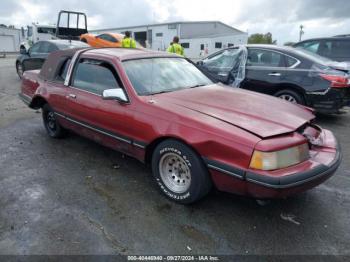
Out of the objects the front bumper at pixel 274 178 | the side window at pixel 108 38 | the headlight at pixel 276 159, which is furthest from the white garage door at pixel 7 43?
the headlight at pixel 276 159

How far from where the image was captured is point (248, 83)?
260 inches

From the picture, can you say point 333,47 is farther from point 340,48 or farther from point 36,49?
point 36,49

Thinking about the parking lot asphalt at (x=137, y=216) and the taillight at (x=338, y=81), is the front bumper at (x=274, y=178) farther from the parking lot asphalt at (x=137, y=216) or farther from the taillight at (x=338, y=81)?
the taillight at (x=338, y=81)

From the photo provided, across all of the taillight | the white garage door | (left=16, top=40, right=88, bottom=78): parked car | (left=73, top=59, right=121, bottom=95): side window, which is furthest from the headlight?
the white garage door

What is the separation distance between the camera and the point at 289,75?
6.06 m

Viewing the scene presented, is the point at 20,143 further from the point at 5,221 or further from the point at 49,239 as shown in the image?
the point at 49,239

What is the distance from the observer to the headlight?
2512 millimetres

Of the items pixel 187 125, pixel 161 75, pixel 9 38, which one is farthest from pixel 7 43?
pixel 187 125

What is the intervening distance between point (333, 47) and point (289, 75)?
10.8 feet

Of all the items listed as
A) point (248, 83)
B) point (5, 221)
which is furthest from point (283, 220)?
point (248, 83)

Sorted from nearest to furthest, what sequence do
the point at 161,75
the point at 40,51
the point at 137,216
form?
1. the point at 137,216
2. the point at 161,75
3. the point at 40,51

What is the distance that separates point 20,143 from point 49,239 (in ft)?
9.42

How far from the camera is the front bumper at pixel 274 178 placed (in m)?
2.49

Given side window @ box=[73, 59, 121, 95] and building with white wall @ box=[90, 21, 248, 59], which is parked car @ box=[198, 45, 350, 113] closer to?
side window @ box=[73, 59, 121, 95]
